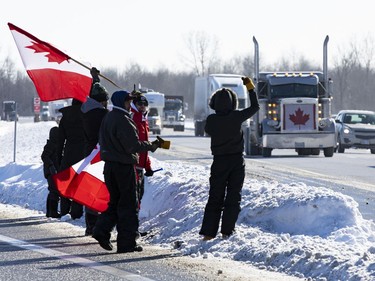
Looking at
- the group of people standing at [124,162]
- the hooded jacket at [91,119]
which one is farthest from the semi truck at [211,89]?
the group of people standing at [124,162]

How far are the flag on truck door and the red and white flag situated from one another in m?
19.4

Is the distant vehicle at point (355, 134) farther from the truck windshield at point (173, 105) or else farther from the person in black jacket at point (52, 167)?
the truck windshield at point (173, 105)

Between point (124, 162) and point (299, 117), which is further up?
point (299, 117)

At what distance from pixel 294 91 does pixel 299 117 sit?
2.65 feet

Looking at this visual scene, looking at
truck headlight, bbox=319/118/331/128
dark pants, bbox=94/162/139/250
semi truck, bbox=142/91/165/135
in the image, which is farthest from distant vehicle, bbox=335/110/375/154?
dark pants, bbox=94/162/139/250

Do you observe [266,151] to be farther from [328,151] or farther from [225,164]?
[225,164]

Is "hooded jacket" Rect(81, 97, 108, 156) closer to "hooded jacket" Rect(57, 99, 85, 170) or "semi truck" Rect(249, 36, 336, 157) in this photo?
"hooded jacket" Rect(57, 99, 85, 170)

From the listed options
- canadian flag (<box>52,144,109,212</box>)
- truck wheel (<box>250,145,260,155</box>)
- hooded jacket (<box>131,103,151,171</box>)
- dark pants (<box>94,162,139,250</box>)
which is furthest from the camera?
truck wheel (<box>250,145,260,155</box>)

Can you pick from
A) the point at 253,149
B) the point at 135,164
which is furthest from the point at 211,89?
the point at 135,164

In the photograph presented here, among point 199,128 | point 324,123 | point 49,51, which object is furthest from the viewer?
point 199,128

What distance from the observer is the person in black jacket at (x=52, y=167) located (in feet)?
51.8

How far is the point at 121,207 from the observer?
39.3 feet

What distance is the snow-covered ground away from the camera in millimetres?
10234

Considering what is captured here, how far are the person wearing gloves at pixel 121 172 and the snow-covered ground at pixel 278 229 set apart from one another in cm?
65
